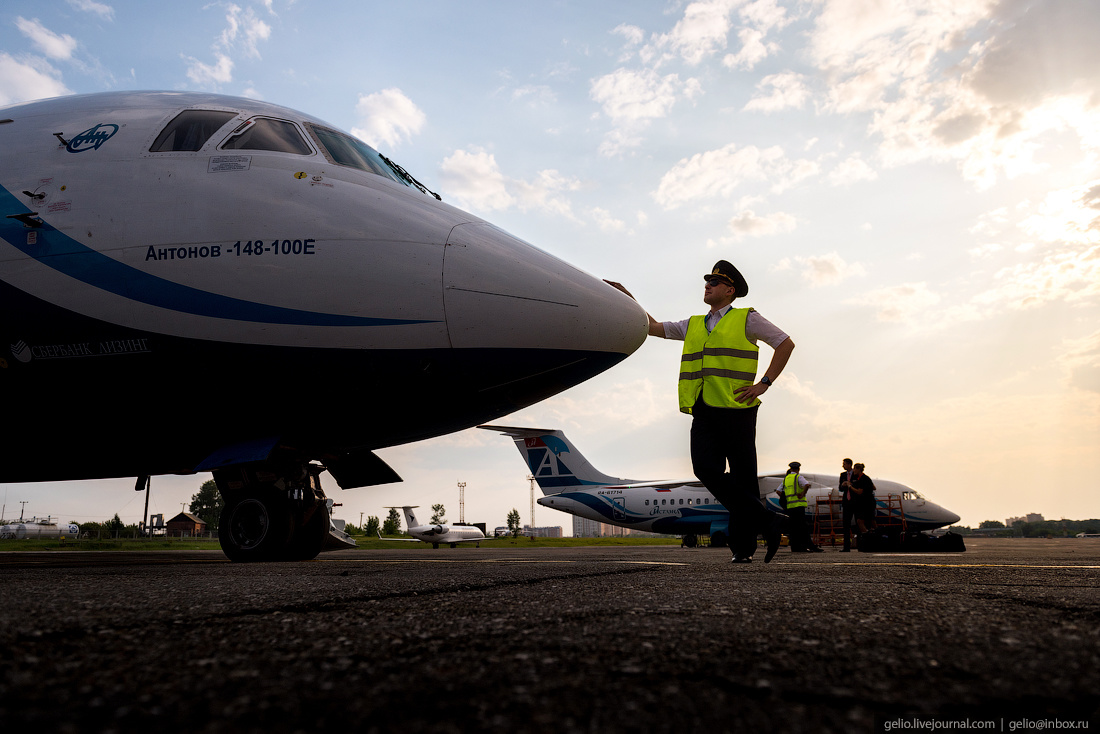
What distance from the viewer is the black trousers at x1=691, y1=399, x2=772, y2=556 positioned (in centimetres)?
408

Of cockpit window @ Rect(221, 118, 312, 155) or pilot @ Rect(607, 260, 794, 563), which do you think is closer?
pilot @ Rect(607, 260, 794, 563)

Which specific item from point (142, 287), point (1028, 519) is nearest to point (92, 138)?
point (142, 287)

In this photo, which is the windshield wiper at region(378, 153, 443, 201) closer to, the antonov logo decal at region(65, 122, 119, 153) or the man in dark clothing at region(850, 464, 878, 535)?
the antonov logo decal at region(65, 122, 119, 153)

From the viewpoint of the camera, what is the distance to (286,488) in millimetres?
5113

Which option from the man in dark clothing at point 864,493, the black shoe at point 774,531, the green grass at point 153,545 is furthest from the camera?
the green grass at point 153,545

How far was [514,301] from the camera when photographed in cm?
391

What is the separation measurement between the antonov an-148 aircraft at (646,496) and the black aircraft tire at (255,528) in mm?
14231

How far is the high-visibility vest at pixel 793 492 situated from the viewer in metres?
11.3

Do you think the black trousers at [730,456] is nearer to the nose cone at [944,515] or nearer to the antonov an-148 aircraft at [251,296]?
the antonov an-148 aircraft at [251,296]

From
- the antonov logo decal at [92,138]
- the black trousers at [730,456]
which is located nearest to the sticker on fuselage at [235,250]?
the antonov logo decal at [92,138]

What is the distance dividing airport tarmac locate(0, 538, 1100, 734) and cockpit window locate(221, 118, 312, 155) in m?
3.35

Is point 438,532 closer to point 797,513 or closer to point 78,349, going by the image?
point 797,513

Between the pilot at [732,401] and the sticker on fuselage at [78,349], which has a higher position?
the sticker on fuselage at [78,349]

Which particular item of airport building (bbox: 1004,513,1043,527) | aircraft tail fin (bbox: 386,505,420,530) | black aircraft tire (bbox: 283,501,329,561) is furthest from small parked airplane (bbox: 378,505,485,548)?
airport building (bbox: 1004,513,1043,527)
